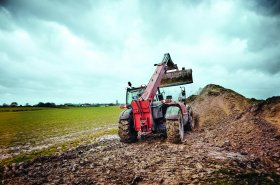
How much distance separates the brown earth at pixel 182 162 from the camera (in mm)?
6535

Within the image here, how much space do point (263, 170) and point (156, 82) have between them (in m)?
6.15

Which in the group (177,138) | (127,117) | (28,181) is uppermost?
(127,117)

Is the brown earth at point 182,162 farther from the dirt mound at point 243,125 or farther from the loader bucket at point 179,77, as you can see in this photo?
the loader bucket at point 179,77

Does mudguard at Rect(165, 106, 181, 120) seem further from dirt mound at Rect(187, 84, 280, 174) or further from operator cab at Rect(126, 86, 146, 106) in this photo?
operator cab at Rect(126, 86, 146, 106)

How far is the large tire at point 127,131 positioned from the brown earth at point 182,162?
1.33 feet

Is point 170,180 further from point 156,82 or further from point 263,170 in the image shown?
point 156,82

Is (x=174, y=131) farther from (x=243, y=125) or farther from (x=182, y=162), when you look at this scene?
(x=243, y=125)

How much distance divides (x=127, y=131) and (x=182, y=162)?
4268 millimetres

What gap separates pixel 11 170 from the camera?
841 centimetres

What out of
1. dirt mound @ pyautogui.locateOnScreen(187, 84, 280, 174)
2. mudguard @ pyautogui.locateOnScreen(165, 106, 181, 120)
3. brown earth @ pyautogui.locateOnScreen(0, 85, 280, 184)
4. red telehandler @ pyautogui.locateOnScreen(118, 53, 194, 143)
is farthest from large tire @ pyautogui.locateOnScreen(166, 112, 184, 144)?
dirt mound @ pyautogui.locateOnScreen(187, 84, 280, 174)

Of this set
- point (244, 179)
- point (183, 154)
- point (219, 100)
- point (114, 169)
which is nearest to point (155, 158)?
point (183, 154)

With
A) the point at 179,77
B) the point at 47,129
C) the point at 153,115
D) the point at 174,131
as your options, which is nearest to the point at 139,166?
the point at 174,131

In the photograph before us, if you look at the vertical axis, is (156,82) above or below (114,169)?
above

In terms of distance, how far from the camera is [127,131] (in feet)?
37.6
